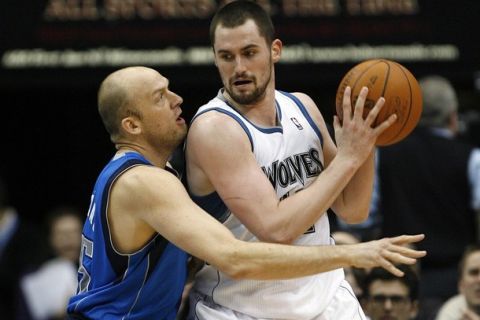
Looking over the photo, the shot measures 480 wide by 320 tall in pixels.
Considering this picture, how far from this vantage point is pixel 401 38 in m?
8.91

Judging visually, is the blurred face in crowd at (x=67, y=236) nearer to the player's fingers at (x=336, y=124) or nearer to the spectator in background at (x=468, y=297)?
the spectator in background at (x=468, y=297)

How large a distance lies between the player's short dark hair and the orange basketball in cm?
42

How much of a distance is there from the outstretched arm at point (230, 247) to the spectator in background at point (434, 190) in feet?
10.5

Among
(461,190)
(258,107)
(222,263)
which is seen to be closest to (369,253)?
(222,263)

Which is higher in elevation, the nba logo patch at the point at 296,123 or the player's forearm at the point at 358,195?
the nba logo patch at the point at 296,123

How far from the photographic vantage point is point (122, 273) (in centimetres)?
533

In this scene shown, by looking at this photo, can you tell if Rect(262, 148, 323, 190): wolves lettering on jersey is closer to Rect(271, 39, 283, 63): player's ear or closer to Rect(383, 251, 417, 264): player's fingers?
Rect(271, 39, 283, 63): player's ear

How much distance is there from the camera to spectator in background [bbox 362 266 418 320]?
279 inches

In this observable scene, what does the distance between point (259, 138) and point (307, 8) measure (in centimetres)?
361

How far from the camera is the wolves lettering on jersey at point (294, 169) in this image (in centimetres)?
545

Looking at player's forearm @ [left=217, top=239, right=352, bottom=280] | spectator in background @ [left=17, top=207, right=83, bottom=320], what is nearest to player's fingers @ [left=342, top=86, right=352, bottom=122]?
player's forearm @ [left=217, top=239, right=352, bottom=280]

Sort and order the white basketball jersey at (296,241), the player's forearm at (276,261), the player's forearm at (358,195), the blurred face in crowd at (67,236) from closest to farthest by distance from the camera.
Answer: the player's forearm at (276,261) < the white basketball jersey at (296,241) < the player's forearm at (358,195) < the blurred face in crowd at (67,236)

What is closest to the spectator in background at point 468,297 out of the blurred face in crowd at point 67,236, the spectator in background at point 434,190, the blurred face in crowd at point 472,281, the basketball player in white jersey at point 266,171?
the blurred face in crowd at point 472,281

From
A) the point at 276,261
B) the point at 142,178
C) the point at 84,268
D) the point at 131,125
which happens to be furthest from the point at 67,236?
the point at 276,261
